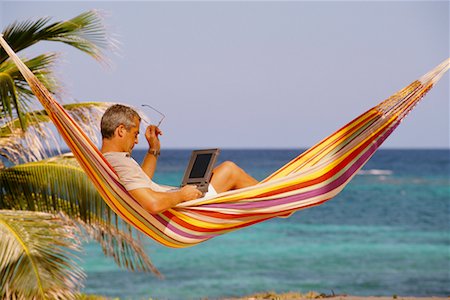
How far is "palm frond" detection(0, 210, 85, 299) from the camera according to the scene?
4582mm

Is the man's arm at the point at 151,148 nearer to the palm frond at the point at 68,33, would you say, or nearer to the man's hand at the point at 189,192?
the man's hand at the point at 189,192

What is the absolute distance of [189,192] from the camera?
3.32m

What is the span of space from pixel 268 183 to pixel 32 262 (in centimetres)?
177

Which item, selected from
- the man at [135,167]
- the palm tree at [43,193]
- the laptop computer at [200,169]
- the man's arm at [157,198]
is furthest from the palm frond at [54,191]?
the man's arm at [157,198]

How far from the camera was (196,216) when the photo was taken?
3.38 metres

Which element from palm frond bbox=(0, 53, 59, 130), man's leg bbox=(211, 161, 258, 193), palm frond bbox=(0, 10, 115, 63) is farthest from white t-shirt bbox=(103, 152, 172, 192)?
palm frond bbox=(0, 10, 115, 63)

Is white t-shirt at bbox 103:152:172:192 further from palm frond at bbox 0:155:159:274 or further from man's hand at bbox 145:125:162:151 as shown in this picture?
palm frond at bbox 0:155:159:274

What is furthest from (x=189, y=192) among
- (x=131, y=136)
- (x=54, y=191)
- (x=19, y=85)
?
(x=54, y=191)

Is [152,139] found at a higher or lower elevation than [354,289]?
higher

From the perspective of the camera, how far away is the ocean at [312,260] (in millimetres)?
12633

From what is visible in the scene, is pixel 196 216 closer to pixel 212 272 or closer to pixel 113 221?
pixel 113 221

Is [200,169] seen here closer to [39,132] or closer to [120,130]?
[120,130]

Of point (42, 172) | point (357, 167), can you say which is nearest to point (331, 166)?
point (357, 167)

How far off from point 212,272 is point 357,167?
1043 cm
